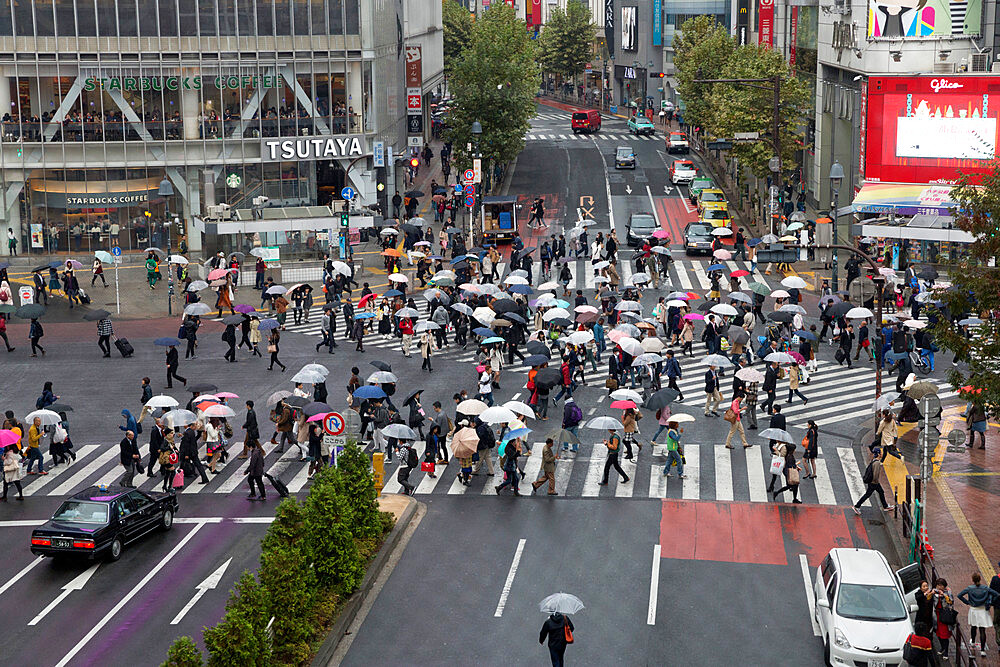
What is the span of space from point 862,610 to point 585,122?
3789 inches

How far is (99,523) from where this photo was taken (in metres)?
25.1

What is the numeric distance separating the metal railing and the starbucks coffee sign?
1679 inches

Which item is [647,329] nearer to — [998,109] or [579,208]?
[998,109]

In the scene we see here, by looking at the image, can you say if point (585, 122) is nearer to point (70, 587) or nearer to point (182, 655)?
point (70, 587)

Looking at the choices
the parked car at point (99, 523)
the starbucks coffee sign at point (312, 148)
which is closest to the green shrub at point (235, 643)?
the parked car at point (99, 523)

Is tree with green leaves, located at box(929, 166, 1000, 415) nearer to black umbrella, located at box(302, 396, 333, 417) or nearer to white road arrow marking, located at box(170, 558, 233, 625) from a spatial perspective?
white road arrow marking, located at box(170, 558, 233, 625)

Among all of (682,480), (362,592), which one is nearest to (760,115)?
(682,480)

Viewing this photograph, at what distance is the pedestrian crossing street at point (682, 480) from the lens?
96.1ft

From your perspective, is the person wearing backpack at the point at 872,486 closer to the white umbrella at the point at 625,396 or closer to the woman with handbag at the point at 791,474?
the woman with handbag at the point at 791,474

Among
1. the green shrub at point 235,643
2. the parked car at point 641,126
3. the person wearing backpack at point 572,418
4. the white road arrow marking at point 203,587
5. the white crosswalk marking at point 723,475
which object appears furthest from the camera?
the parked car at point 641,126

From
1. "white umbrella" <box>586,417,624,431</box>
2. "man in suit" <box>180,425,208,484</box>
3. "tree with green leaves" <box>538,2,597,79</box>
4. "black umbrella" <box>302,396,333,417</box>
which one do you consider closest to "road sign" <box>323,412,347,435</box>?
"black umbrella" <box>302,396,333,417</box>

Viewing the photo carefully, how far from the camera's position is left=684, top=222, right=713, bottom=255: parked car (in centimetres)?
6169

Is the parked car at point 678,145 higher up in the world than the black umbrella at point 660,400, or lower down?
higher up

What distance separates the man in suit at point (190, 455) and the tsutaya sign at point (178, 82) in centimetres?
3676
